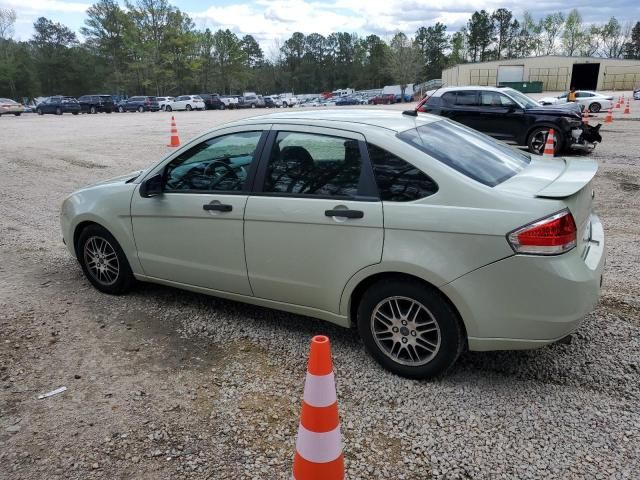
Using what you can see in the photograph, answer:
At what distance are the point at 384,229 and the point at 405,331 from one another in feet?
2.15

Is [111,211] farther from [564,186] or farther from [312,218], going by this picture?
[564,186]

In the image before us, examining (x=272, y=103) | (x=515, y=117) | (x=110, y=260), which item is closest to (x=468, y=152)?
(x=110, y=260)

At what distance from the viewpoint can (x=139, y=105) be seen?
167 ft

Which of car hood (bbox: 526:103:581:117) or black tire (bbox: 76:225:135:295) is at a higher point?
car hood (bbox: 526:103:581:117)

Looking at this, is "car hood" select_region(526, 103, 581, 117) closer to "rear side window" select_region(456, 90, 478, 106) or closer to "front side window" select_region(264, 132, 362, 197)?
"rear side window" select_region(456, 90, 478, 106)

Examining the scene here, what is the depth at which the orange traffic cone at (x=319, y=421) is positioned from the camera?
2.02m

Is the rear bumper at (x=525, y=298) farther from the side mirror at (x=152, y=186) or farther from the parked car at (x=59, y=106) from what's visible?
the parked car at (x=59, y=106)

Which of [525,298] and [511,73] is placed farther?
[511,73]

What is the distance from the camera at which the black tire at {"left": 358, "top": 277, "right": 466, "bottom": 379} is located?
311 cm

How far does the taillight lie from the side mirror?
2.71m

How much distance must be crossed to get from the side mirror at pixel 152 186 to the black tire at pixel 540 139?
10.9 meters

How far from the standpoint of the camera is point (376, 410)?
121 inches

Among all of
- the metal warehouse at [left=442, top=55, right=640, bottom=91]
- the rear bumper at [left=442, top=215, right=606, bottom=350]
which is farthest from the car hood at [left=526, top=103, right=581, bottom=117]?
the metal warehouse at [left=442, top=55, right=640, bottom=91]

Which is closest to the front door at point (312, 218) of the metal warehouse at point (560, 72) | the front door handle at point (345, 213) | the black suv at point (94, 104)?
the front door handle at point (345, 213)
